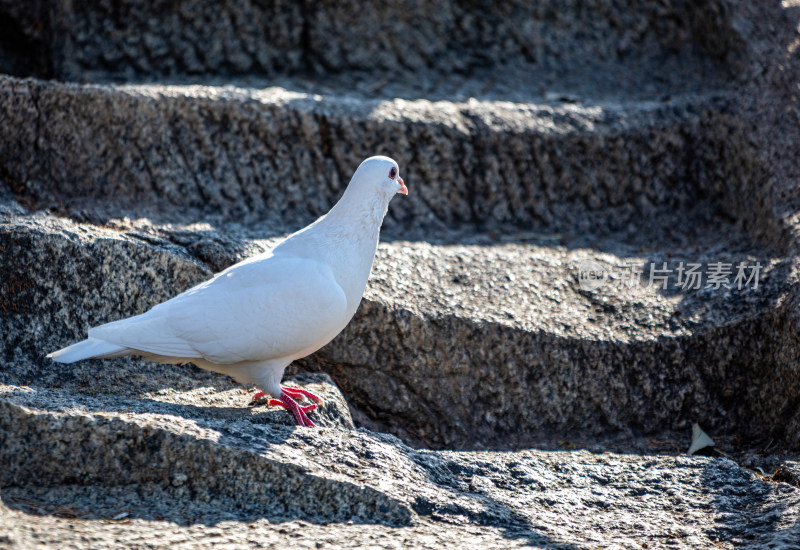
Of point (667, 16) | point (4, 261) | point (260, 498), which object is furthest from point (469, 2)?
point (260, 498)

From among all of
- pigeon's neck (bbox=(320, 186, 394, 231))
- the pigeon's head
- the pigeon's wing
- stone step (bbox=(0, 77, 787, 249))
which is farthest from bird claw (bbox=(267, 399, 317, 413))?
stone step (bbox=(0, 77, 787, 249))

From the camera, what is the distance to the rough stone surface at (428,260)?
3.15m

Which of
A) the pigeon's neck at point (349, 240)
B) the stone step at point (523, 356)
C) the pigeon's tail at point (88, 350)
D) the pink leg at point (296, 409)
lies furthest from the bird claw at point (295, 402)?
the pigeon's tail at point (88, 350)

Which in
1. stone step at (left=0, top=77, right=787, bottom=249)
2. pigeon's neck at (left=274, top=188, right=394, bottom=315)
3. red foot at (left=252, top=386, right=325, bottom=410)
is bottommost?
red foot at (left=252, top=386, right=325, bottom=410)

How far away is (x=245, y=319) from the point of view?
3.79m

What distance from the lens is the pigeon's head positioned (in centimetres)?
425

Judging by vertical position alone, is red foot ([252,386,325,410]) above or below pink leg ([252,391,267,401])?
above

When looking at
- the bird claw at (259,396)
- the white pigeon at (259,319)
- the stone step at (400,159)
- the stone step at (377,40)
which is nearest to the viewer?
the white pigeon at (259,319)

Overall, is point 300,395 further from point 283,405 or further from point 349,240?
point 349,240

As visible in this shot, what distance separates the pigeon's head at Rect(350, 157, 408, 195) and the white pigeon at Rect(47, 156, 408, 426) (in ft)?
1.00

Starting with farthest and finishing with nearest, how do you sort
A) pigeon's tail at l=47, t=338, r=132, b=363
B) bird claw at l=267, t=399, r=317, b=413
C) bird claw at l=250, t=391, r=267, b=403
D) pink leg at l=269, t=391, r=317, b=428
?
bird claw at l=250, t=391, r=267, b=403 < bird claw at l=267, t=399, r=317, b=413 < pink leg at l=269, t=391, r=317, b=428 < pigeon's tail at l=47, t=338, r=132, b=363

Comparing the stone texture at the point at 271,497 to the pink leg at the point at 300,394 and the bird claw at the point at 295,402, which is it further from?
the pink leg at the point at 300,394

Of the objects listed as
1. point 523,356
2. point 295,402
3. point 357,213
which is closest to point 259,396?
point 295,402

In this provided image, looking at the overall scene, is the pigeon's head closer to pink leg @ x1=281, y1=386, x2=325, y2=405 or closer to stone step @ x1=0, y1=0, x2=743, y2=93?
pink leg @ x1=281, y1=386, x2=325, y2=405
